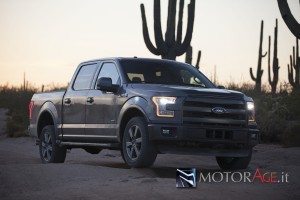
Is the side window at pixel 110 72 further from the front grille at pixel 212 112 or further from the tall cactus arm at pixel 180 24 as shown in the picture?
the tall cactus arm at pixel 180 24

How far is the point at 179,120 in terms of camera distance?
1015 centimetres

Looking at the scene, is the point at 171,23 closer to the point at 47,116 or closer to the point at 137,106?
the point at 47,116

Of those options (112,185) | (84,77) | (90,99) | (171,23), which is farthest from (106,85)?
(171,23)

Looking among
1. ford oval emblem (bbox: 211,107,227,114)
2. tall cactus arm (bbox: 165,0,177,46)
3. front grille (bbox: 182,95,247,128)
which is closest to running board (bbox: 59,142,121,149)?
front grille (bbox: 182,95,247,128)

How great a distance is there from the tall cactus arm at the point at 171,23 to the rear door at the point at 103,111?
11862 millimetres

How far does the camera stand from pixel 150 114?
1019 centimetres

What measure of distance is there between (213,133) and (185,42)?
13751mm

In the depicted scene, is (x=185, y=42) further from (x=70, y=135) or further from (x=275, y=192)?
(x=275, y=192)

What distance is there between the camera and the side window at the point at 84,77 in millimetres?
12242

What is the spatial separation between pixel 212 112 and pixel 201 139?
0.45m

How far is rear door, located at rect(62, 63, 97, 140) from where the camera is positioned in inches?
477

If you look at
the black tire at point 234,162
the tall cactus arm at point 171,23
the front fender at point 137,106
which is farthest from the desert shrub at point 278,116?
the front fender at point 137,106

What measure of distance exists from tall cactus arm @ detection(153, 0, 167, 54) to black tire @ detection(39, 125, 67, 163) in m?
10.8

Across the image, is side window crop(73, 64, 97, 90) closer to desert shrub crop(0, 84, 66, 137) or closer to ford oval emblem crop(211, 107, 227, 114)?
ford oval emblem crop(211, 107, 227, 114)
